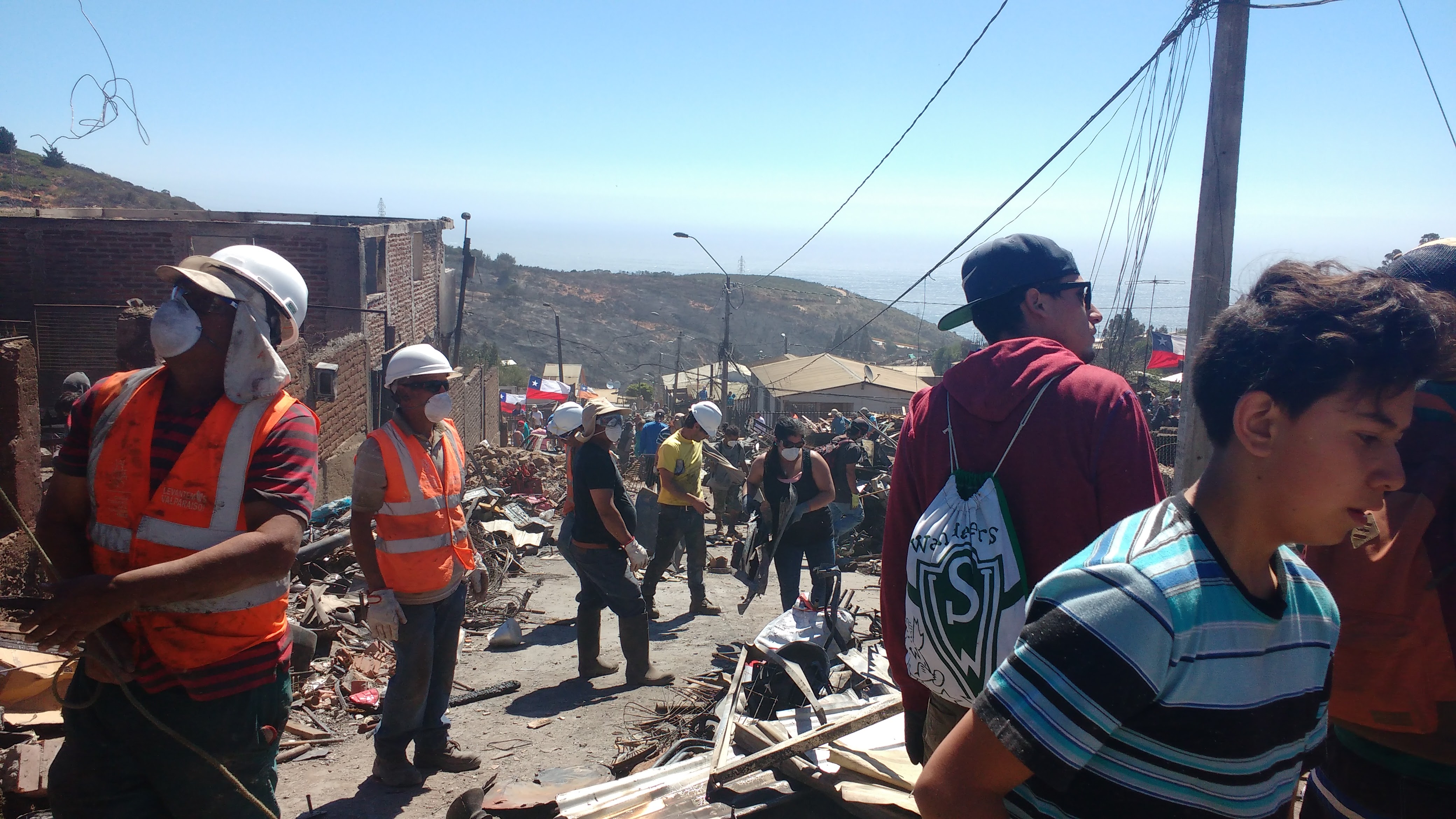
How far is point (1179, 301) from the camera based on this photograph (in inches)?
1946

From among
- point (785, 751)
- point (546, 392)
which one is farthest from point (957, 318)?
point (546, 392)

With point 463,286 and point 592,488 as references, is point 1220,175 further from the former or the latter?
point 463,286

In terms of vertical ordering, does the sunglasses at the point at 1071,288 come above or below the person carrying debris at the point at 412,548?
above

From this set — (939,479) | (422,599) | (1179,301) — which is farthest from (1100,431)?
(1179,301)

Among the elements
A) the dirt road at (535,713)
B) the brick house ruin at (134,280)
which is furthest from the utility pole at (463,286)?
the dirt road at (535,713)

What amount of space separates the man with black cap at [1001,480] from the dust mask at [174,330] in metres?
1.83

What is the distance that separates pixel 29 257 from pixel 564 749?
50.1ft

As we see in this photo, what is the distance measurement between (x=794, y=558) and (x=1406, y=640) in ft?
16.8

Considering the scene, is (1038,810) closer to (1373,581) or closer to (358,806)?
(1373,581)

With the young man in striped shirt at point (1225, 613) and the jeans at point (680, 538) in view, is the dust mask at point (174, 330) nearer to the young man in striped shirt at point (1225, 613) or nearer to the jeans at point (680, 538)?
the young man in striped shirt at point (1225, 613)

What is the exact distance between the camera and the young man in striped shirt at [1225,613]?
1203mm

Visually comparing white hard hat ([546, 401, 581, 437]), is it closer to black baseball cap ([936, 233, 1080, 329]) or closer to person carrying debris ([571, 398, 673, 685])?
person carrying debris ([571, 398, 673, 685])

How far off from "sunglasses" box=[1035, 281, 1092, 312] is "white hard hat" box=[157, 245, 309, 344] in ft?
6.29

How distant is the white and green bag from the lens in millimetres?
1773
